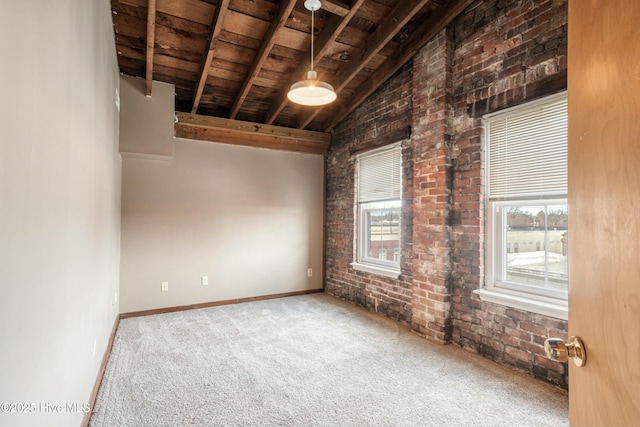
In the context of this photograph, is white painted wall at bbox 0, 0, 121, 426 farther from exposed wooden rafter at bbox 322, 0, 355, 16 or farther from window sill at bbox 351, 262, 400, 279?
window sill at bbox 351, 262, 400, 279

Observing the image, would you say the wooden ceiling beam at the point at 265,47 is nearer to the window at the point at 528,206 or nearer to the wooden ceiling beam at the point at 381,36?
the wooden ceiling beam at the point at 381,36

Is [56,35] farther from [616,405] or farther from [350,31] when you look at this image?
[350,31]

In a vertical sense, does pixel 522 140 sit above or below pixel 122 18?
below

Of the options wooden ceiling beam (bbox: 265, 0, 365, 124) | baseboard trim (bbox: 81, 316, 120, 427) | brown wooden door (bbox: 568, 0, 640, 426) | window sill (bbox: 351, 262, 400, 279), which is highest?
wooden ceiling beam (bbox: 265, 0, 365, 124)

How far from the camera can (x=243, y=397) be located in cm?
243

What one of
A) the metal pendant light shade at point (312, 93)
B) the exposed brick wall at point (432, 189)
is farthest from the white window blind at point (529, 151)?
the metal pendant light shade at point (312, 93)

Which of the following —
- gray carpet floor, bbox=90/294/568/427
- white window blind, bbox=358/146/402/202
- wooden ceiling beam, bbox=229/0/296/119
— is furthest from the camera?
A: white window blind, bbox=358/146/402/202

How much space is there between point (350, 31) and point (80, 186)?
3057 millimetres

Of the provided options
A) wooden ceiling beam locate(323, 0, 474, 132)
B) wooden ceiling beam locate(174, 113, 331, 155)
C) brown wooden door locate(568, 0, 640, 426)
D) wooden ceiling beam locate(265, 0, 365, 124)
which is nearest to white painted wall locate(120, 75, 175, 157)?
wooden ceiling beam locate(174, 113, 331, 155)

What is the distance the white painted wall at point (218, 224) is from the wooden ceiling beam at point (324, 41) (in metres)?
0.97

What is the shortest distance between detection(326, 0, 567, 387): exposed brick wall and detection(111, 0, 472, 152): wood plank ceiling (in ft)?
1.06

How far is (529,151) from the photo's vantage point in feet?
9.34

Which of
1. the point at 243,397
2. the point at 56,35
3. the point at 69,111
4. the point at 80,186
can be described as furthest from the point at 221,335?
the point at 56,35

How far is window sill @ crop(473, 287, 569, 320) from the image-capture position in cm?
257
